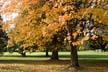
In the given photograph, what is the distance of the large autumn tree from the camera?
20031 mm

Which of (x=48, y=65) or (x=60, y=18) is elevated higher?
(x=60, y=18)

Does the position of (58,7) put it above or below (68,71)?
above

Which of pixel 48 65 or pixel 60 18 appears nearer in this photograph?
pixel 60 18

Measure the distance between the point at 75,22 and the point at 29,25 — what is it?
3.79m

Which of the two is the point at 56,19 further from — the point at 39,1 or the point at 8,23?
the point at 8,23

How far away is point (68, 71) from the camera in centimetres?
2291

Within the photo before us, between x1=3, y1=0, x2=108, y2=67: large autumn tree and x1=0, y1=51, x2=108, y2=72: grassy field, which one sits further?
x1=0, y1=51, x2=108, y2=72: grassy field

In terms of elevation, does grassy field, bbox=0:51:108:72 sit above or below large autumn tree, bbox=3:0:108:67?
below

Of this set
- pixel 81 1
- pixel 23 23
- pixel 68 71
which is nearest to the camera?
pixel 81 1

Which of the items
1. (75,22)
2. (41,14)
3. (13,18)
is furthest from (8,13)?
(75,22)

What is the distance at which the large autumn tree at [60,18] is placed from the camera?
20031 mm

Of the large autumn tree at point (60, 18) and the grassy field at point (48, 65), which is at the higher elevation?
the large autumn tree at point (60, 18)

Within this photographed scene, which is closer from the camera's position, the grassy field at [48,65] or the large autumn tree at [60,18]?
the large autumn tree at [60,18]

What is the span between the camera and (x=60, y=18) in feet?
63.5
